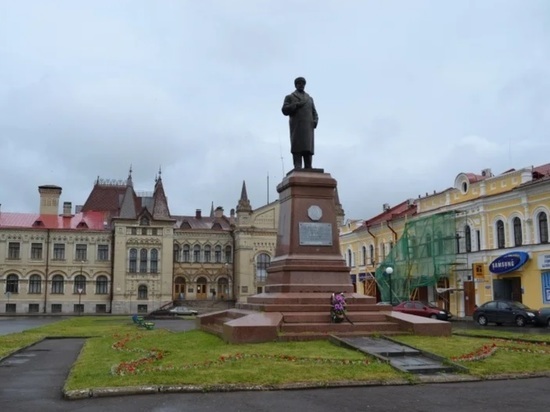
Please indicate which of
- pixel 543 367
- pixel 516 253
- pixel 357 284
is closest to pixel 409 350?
pixel 543 367

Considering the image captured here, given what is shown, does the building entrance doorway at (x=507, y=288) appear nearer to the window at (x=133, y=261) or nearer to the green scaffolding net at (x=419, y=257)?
the green scaffolding net at (x=419, y=257)

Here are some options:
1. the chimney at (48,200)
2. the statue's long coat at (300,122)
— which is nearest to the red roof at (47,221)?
the chimney at (48,200)

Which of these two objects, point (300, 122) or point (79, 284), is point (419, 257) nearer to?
point (300, 122)

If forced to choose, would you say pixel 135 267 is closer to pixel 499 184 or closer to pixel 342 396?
pixel 499 184

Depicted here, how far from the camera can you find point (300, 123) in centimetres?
2003

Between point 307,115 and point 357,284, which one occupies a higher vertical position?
point 307,115

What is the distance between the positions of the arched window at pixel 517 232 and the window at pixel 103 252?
43725 millimetres

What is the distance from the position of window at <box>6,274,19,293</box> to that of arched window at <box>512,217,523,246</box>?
161 ft

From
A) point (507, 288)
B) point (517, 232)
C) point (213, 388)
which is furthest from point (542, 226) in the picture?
point (213, 388)

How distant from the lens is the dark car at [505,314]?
97.1 feet

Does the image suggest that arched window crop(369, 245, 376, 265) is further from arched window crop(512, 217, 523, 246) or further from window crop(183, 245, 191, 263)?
window crop(183, 245, 191, 263)

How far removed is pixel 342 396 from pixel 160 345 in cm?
788

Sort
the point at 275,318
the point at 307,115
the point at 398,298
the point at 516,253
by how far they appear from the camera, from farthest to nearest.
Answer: the point at 398,298, the point at 516,253, the point at 307,115, the point at 275,318

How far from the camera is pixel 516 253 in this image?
119 ft
